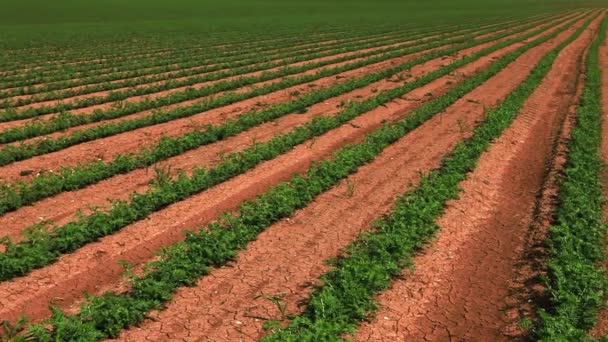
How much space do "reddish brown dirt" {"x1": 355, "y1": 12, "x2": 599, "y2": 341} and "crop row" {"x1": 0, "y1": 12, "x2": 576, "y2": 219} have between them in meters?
6.82

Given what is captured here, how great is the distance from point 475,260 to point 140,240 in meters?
5.50

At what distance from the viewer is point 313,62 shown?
28.4m

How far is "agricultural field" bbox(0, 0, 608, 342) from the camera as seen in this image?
675 cm

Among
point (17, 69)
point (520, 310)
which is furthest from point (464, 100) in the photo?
point (17, 69)

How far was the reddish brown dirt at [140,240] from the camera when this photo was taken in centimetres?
720

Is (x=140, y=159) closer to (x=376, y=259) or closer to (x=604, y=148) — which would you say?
(x=376, y=259)

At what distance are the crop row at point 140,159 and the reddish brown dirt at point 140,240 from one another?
2404mm

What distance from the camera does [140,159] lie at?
12.3 metres

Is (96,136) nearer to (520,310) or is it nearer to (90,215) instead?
(90,215)

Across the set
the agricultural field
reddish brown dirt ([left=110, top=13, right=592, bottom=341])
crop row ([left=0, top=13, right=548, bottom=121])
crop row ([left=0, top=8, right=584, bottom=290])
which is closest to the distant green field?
crop row ([left=0, top=13, right=548, bottom=121])

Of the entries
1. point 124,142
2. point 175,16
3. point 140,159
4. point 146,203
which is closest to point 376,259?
point 146,203

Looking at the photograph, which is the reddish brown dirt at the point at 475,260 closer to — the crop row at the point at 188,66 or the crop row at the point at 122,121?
the crop row at the point at 122,121

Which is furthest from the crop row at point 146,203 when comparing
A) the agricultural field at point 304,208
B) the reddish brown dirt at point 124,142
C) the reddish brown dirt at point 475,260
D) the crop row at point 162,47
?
A: the crop row at point 162,47

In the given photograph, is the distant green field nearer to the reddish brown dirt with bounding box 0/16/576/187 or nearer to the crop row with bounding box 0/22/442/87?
the crop row with bounding box 0/22/442/87
